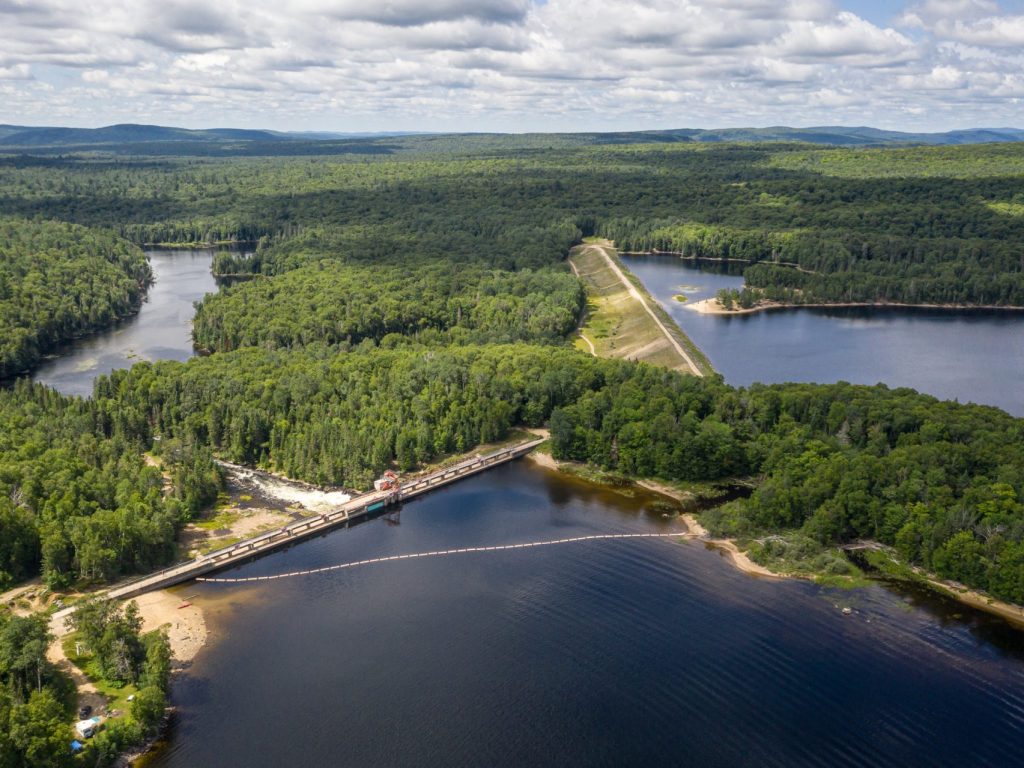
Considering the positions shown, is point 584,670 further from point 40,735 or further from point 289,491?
point 289,491

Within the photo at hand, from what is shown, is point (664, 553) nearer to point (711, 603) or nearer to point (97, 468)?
point (711, 603)

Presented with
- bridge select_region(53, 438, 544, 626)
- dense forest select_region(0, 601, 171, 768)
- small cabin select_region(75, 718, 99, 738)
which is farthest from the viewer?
bridge select_region(53, 438, 544, 626)

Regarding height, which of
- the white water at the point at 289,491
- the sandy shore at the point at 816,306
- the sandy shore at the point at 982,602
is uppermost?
the sandy shore at the point at 816,306

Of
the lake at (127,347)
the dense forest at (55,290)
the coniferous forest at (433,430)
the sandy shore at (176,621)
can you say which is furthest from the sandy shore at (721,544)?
the dense forest at (55,290)

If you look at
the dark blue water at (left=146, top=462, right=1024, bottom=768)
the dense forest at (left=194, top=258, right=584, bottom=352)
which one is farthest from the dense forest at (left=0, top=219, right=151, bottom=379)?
the dark blue water at (left=146, top=462, right=1024, bottom=768)

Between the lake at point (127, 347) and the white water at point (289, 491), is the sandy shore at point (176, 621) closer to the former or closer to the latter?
the white water at point (289, 491)

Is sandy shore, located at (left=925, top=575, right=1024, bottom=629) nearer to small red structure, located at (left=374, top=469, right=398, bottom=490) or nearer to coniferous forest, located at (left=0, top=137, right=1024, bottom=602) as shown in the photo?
coniferous forest, located at (left=0, top=137, right=1024, bottom=602)
